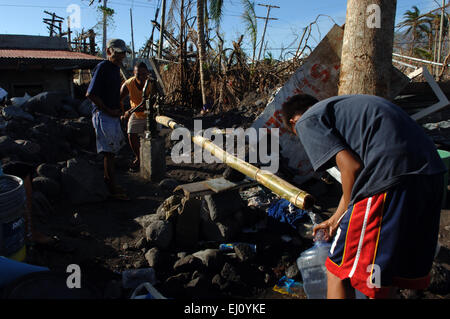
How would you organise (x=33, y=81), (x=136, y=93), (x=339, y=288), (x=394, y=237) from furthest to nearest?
(x=33, y=81)
(x=136, y=93)
(x=339, y=288)
(x=394, y=237)

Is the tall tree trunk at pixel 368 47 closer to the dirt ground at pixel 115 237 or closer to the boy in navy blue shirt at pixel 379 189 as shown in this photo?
the dirt ground at pixel 115 237

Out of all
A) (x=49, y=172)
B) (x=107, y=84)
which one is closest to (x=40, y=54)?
(x=49, y=172)

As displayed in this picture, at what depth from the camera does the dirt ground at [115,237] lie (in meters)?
3.14

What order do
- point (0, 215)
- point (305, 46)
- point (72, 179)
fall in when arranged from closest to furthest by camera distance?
point (0, 215), point (72, 179), point (305, 46)

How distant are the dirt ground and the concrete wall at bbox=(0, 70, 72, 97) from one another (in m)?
9.38

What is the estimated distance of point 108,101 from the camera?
4.51m

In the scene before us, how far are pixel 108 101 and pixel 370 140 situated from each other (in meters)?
3.55

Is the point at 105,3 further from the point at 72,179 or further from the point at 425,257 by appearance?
the point at 425,257

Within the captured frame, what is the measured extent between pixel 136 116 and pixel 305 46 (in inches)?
164

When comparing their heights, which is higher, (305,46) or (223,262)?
(305,46)

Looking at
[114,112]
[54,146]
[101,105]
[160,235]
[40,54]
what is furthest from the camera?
[40,54]

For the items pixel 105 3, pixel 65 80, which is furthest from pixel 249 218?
pixel 105 3

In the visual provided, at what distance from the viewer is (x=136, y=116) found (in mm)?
5945

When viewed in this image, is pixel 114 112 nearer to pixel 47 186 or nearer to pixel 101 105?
pixel 101 105
